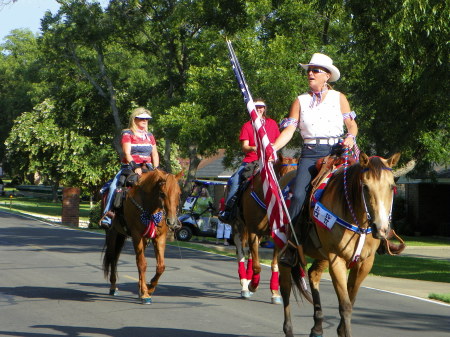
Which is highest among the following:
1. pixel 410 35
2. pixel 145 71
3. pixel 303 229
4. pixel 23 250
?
pixel 145 71

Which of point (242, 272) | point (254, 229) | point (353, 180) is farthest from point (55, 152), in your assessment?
point (353, 180)

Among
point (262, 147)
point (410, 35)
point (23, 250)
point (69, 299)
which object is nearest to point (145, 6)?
point (23, 250)

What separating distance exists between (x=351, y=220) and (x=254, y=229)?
4.23 meters

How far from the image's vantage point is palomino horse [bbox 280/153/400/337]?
6.70 meters

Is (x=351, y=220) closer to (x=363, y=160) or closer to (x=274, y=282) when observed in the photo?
(x=363, y=160)

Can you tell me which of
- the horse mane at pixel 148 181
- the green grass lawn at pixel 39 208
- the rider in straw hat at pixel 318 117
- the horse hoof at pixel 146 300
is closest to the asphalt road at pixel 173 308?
the horse hoof at pixel 146 300

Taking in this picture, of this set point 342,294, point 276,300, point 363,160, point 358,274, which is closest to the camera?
point 363,160

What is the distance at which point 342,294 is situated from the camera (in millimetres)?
7055

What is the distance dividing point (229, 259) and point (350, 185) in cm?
1254

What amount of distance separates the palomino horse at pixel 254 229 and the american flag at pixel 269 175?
2371 mm

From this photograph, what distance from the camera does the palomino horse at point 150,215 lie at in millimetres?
10578

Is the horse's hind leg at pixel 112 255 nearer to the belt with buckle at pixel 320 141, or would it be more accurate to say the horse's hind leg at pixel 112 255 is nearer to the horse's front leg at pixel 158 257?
the horse's front leg at pixel 158 257

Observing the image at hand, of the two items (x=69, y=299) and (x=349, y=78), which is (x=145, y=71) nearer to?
(x=349, y=78)

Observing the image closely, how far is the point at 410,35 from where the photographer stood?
591 inches
